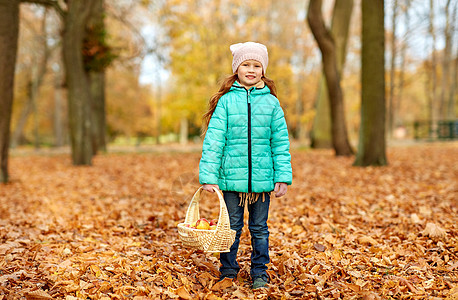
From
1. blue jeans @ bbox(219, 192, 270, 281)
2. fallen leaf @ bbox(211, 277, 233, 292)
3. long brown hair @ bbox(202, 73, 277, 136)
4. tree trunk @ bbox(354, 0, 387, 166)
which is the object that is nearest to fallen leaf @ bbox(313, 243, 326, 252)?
blue jeans @ bbox(219, 192, 270, 281)

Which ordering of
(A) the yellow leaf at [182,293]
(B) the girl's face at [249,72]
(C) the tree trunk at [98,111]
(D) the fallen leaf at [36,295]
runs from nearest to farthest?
(D) the fallen leaf at [36,295] → (A) the yellow leaf at [182,293] → (B) the girl's face at [249,72] → (C) the tree trunk at [98,111]

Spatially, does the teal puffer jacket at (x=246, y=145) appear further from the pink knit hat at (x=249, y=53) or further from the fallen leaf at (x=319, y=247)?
the fallen leaf at (x=319, y=247)

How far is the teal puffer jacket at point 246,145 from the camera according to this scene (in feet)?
10.3

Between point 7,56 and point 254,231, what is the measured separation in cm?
714

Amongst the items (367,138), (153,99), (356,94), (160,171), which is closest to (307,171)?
(367,138)

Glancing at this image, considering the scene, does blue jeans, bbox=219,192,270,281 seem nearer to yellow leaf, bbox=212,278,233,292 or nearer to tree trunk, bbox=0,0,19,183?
yellow leaf, bbox=212,278,233,292

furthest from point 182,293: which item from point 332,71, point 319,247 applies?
point 332,71

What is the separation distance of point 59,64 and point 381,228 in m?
25.1

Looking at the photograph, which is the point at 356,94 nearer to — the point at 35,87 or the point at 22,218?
the point at 35,87

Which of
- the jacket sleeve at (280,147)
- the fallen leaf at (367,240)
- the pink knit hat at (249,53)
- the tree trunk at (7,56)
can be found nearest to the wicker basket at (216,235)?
the jacket sleeve at (280,147)

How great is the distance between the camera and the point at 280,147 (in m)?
3.21

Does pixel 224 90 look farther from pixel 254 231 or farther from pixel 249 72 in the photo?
pixel 254 231

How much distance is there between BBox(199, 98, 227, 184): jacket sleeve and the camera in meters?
3.09

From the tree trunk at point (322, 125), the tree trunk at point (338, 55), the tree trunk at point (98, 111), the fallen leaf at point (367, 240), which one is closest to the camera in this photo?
the fallen leaf at point (367, 240)
